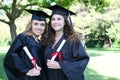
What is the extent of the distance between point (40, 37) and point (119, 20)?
135 feet

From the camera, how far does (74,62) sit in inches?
181

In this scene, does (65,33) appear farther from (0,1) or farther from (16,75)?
(0,1)

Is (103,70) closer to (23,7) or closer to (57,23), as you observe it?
(23,7)

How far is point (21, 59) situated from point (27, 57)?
0.09 m

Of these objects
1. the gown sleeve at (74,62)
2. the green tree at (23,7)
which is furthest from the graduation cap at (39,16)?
the green tree at (23,7)

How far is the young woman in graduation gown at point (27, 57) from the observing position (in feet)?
15.2

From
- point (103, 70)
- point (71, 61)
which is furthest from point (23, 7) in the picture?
point (71, 61)

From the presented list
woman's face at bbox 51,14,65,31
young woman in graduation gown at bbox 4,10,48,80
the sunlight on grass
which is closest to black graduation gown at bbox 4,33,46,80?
young woman in graduation gown at bbox 4,10,48,80

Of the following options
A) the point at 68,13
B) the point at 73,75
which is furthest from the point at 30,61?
the point at 68,13

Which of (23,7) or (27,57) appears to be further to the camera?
(23,7)

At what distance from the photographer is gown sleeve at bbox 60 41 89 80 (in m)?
4.59

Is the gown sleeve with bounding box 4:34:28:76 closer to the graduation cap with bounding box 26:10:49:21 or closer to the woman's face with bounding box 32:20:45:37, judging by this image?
the woman's face with bounding box 32:20:45:37

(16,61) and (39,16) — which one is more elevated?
(39,16)

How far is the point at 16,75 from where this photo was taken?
187 inches
